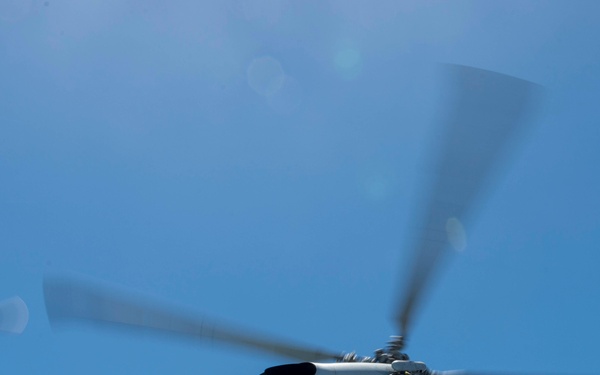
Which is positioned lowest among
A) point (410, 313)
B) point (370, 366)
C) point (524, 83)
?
point (370, 366)

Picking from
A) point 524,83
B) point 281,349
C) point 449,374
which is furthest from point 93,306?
point 524,83

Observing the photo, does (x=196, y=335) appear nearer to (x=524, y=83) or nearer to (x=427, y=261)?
(x=427, y=261)

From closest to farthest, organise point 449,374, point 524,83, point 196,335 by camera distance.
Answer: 1. point 524,83
2. point 196,335
3. point 449,374

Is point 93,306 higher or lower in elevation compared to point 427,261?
lower

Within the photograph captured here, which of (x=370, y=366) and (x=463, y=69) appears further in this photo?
(x=370, y=366)

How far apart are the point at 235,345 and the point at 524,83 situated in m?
8.05

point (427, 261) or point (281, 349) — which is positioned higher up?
point (427, 261)

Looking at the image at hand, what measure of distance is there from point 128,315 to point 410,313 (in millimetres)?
6916

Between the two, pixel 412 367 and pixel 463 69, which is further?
pixel 412 367

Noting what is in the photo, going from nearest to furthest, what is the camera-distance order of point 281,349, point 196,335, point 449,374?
point 196,335
point 281,349
point 449,374

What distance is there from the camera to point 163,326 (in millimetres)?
13000

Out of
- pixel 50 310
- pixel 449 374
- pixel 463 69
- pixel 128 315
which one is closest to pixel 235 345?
pixel 128 315

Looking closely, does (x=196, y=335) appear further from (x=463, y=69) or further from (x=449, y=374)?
(x=463, y=69)

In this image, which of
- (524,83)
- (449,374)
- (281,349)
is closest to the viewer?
(524,83)
